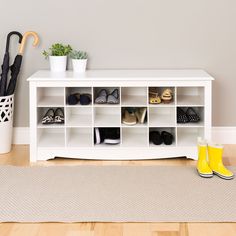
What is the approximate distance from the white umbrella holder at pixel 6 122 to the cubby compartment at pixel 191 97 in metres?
1.18

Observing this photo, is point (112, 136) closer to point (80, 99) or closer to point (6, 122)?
point (80, 99)

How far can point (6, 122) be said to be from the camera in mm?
3516

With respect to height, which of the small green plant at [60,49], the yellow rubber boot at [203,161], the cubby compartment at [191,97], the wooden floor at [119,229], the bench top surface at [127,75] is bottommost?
the wooden floor at [119,229]

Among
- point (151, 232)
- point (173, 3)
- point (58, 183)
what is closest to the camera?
point (151, 232)

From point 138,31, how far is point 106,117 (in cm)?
68

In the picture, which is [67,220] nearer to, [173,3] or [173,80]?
[173,80]

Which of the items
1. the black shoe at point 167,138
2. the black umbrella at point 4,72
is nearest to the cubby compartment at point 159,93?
the black shoe at point 167,138

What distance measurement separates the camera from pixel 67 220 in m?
2.33

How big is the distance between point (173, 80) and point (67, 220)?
4.43 ft

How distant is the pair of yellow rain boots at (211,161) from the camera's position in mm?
2959

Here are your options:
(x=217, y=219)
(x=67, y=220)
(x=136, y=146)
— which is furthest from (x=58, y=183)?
(x=217, y=219)

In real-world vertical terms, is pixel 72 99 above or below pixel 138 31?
below

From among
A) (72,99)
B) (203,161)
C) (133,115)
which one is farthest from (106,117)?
(203,161)

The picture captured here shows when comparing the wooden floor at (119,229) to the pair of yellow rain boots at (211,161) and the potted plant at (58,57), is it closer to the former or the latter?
the pair of yellow rain boots at (211,161)
